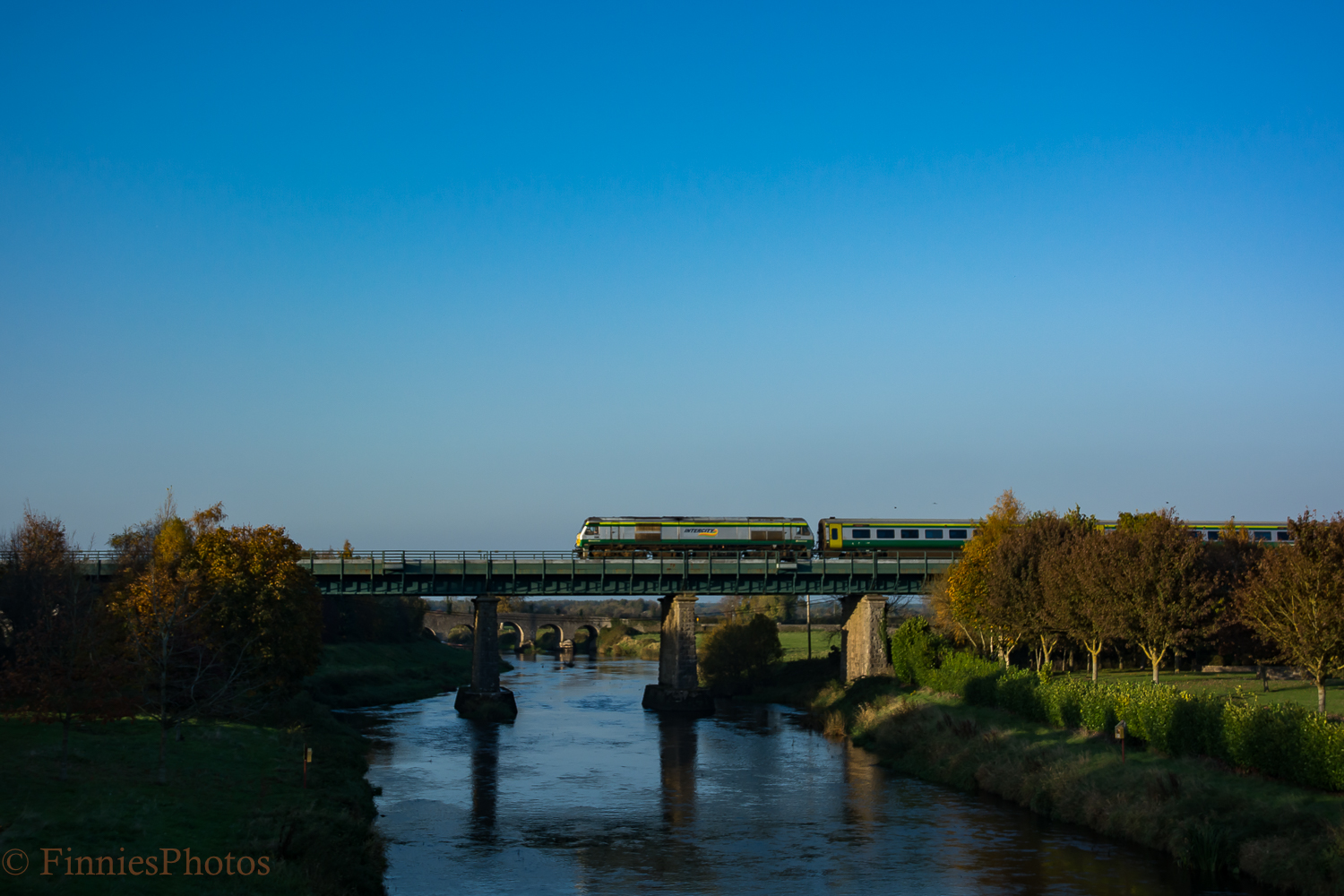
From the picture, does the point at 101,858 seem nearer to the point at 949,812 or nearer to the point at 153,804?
the point at 153,804

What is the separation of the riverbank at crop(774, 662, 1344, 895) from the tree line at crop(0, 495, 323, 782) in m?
31.1

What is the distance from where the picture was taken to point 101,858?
72.2 feet

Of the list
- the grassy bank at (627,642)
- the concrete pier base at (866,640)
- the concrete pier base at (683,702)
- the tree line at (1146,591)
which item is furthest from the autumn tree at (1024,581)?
the grassy bank at (627,642)

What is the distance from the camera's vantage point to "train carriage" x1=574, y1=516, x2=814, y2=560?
86062mm

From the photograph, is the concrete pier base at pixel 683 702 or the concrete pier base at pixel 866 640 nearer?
the concrete pier base at pixel 866 640

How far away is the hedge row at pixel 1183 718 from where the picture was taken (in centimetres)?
2994

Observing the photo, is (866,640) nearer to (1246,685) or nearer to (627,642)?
(1246,685)

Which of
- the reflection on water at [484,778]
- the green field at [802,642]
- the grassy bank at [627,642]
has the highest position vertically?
the reflection on water at [484,778]

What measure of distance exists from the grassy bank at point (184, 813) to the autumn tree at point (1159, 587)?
119 feet

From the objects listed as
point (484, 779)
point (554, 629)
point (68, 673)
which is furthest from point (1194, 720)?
point (554, 629)

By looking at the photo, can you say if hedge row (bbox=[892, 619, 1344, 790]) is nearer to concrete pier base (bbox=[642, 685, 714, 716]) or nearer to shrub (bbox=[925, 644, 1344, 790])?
shrub (bbox=[925, 644, 1344, 790])

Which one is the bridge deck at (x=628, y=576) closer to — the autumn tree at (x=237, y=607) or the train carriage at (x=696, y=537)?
the train carriage at (x=696, y=537)

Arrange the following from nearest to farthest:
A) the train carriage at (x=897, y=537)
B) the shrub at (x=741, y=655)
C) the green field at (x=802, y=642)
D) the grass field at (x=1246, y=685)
Answer: the grass field at (x=1246, y=685) → the train carriage at (x=897, y=537) → the shrub at (x=741, y=655) → the green field at (x=802, y=642)

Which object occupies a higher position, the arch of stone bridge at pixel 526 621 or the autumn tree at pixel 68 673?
the autumn tree at pixel 68 673
